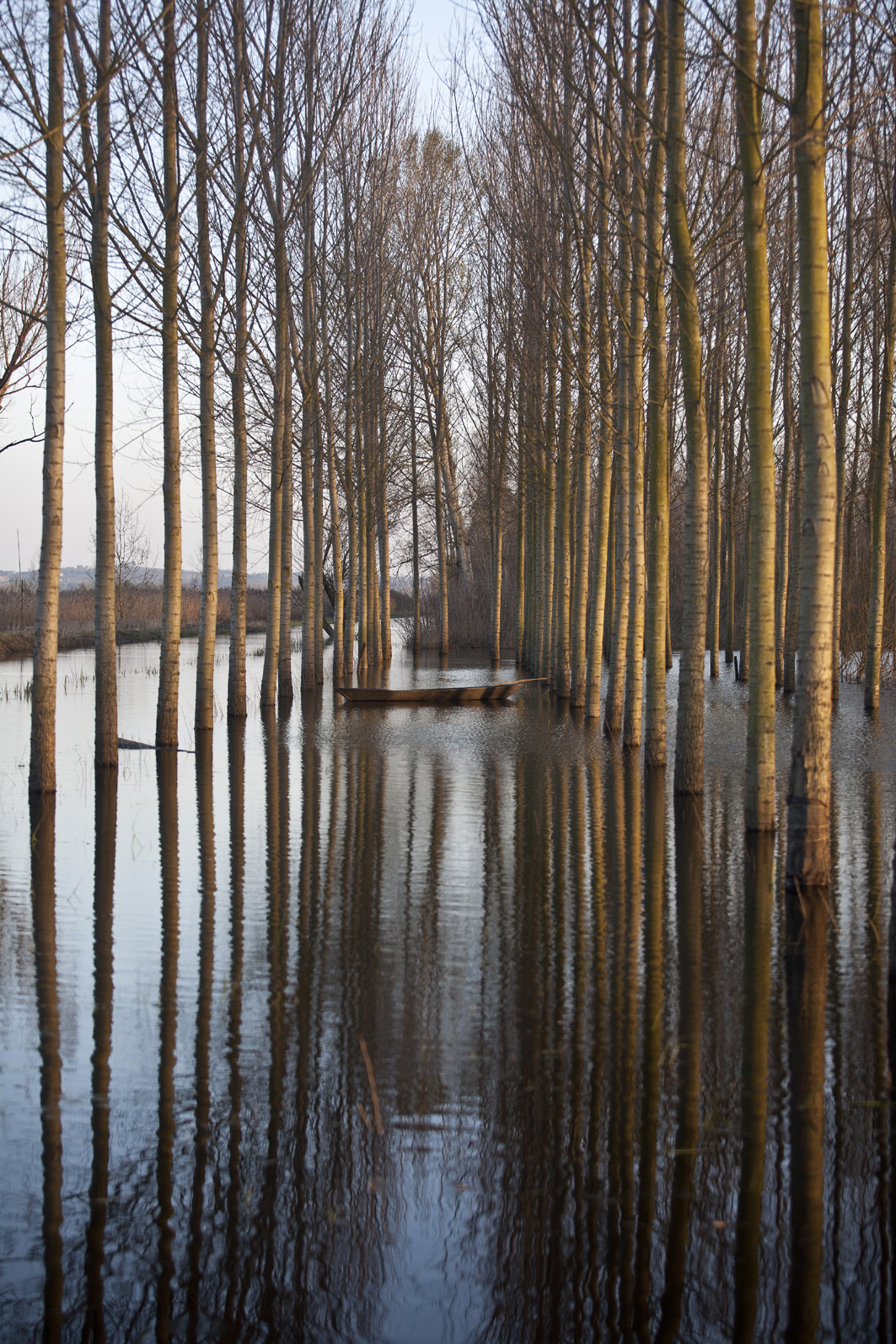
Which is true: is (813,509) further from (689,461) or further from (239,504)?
(239,504)

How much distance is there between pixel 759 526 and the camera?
26.3 ft

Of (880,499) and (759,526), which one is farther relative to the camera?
(880,499)

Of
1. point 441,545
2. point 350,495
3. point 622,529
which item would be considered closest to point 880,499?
point 622,529

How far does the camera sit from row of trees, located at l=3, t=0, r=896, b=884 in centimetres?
779


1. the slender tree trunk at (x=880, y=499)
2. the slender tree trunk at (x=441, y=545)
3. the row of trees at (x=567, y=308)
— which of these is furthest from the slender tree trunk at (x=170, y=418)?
the slender tree trunk at (x=441, y=545)

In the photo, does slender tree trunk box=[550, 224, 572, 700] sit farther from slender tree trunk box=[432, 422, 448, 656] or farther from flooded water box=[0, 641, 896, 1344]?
slender tree trunk box=[432, 422, 448, 656]

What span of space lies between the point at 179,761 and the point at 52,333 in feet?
15.0

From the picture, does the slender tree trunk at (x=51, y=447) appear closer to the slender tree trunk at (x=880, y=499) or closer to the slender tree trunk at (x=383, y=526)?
the slender tree trunk at (x=880, y=499)

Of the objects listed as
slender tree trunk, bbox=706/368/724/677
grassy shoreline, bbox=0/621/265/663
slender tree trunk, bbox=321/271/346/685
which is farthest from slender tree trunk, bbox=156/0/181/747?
grassy shoreline, bbox=0/621/265/663

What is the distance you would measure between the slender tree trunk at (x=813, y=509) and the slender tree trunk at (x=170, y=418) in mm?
7284

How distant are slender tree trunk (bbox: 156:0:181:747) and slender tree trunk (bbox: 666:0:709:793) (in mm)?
5411

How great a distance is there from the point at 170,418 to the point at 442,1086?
9.71 m

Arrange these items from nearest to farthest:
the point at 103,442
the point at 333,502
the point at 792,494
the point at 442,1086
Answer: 1. the point at 442,1086
2. the point at 103,442
3. the point at 792,494
4. the point at 333,502

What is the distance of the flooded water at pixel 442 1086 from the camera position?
2719mm
